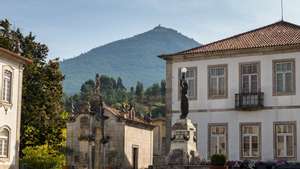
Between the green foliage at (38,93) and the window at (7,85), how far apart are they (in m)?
3.96

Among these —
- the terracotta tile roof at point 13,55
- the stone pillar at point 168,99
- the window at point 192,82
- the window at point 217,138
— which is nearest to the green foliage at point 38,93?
the terracotta tile roof at point 13,55

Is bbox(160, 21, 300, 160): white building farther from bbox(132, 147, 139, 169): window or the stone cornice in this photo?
bbox(132, 147, 139, 169): window

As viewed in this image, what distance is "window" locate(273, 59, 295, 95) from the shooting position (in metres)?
29.5

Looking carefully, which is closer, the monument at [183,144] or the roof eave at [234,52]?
the monument at [183,144]

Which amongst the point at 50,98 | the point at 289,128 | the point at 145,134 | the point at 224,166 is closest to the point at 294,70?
the point at 289,128

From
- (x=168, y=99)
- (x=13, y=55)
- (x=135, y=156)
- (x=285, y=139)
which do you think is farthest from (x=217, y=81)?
(x=135, y=156)

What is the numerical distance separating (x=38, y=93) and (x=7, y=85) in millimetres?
5034

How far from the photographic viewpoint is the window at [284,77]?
96.8 ft

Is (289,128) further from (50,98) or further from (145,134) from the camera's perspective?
(145,134)

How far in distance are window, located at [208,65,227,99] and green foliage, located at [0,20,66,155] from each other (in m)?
9.98

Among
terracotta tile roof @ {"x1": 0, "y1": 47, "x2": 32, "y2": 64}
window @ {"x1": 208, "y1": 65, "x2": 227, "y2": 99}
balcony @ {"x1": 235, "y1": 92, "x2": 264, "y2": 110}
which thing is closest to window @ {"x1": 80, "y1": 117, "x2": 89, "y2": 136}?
terracotta tile roof @ {"x1": 0, "y1": 47, "x2": 32, "y2": 64}

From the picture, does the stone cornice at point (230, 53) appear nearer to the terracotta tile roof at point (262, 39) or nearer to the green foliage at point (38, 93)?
the terracotta tile roof at point (262, 39)

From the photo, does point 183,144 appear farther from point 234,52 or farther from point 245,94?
point 234,52

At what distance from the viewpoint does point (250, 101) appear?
1173 inches
